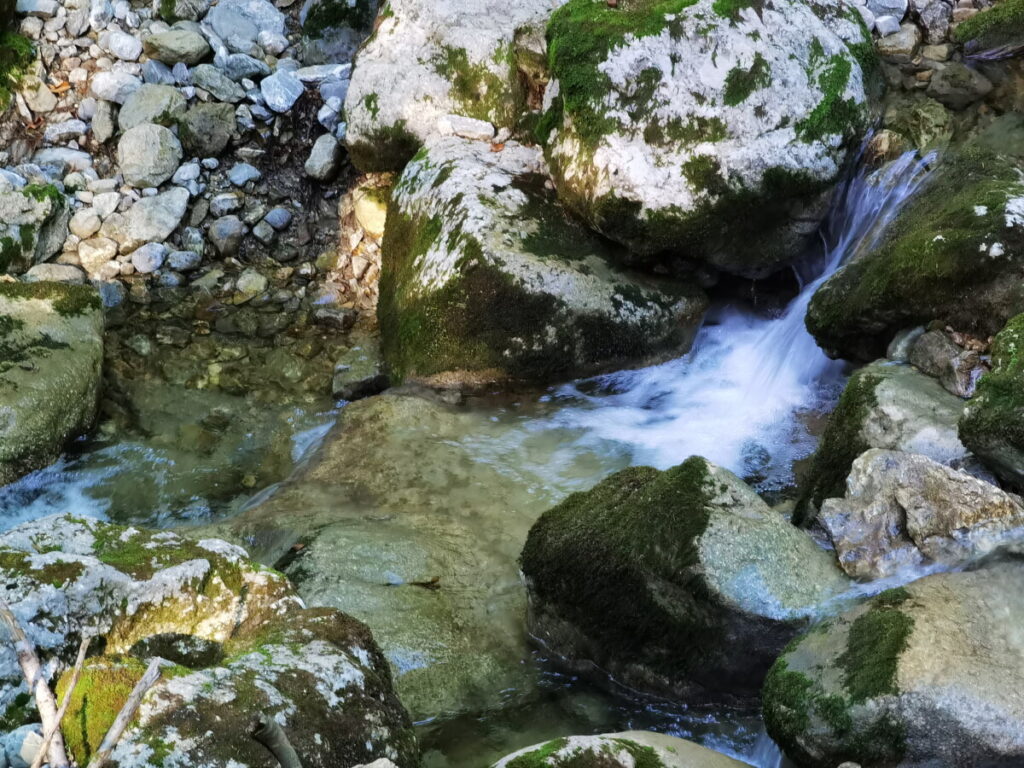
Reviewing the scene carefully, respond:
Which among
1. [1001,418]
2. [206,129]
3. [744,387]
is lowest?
[744,387]

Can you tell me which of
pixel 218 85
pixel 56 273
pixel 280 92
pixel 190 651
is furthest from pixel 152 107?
pixel 190 651

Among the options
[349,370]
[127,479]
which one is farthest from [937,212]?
[127,479]

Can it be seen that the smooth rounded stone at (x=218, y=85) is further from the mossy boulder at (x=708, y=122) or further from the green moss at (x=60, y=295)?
the mossy boulder at (x=708, y=122)

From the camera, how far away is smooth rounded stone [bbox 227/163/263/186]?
948cm

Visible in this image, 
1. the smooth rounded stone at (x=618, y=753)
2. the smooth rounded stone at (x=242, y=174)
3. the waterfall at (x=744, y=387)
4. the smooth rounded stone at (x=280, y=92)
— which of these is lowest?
the smooth rounded stone at (x=618, y=753)

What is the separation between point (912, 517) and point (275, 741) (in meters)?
2.80

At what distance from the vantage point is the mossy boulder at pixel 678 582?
4.08m

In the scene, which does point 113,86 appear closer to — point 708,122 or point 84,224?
point 84,224

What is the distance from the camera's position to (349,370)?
765cm

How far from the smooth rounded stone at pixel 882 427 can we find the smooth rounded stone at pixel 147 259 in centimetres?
638

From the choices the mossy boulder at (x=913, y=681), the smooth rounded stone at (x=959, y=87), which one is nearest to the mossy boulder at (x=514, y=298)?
the smooth rounded stone at (x=959, y=87)

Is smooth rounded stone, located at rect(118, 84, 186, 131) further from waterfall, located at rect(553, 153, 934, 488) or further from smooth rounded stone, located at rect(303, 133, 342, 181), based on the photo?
waterfall, located at rect(553, 153, 934, 488)

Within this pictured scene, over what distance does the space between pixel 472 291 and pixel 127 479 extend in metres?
2.77

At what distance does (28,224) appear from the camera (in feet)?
28.4
